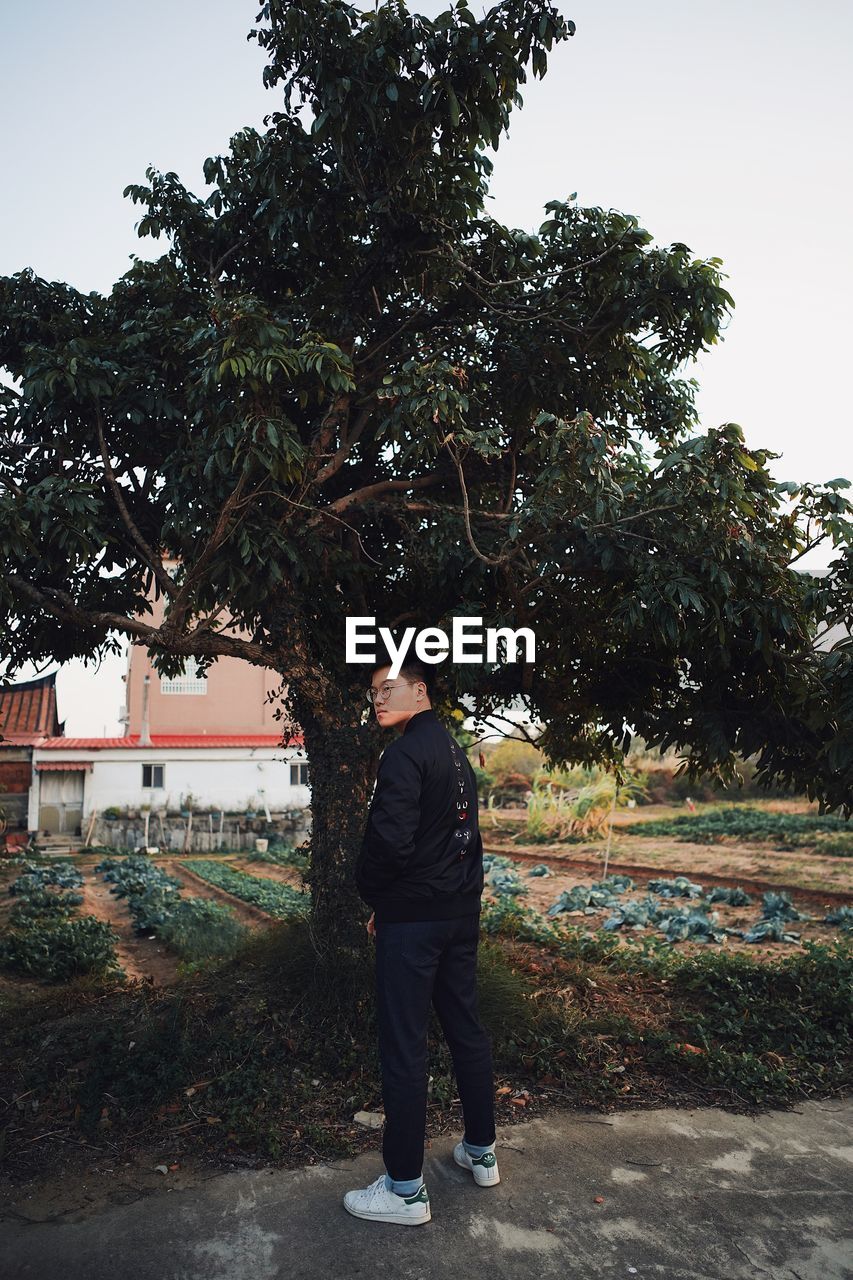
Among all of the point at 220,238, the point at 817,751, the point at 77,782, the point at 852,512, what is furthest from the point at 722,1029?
the point at 77,782

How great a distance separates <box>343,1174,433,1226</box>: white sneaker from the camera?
11.6 ft

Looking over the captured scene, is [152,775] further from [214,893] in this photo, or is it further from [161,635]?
[161,635]

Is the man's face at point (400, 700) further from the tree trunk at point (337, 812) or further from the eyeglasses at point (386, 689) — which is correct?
the tree trunk at point (337, 812)

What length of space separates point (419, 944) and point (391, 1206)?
986 millimetres

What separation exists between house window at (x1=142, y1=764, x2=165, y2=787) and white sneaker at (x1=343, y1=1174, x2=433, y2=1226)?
24.0 m

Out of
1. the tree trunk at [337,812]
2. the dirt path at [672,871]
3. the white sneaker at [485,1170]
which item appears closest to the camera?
the white sneaker at [485,1170]

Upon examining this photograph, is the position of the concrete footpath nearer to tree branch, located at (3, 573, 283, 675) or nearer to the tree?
the tree

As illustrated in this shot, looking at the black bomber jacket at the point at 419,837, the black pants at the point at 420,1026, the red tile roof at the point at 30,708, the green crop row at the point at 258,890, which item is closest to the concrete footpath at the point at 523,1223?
the black pants at the point at 420,1026

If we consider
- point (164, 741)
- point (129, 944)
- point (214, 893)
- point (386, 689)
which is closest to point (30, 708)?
point (164, 741)

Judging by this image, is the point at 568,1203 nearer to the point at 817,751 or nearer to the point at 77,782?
the point at 817,751

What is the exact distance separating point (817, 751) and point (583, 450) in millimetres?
2660

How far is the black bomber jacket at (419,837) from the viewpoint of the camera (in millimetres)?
3674

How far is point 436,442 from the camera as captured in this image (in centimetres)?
520

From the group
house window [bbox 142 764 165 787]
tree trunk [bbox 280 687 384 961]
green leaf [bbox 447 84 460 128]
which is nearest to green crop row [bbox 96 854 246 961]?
tree trunk [bbox 280 687 384 961]
